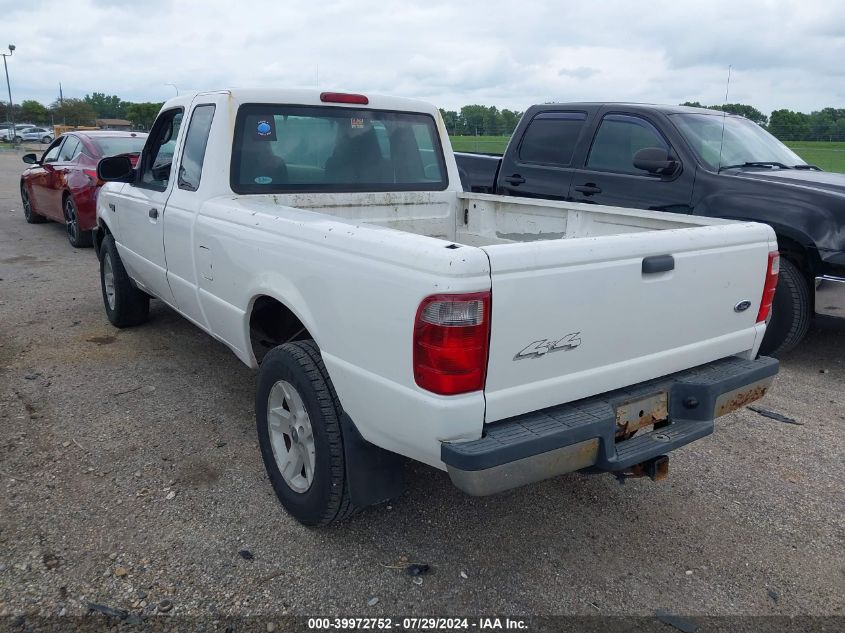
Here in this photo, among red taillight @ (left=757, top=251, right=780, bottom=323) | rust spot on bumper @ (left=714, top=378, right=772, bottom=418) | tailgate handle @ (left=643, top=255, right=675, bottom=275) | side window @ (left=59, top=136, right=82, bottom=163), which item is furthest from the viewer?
side window @ (left=59, top=136, right=82, bottom=163)

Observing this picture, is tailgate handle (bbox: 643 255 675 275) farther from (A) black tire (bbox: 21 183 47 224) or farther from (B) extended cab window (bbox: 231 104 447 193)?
(A) black tire (bbox: 21 183 47 224)

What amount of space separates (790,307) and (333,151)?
3569 millimetres

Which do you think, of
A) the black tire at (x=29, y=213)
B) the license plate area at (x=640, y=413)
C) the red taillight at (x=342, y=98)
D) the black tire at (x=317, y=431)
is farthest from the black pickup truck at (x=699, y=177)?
the black tire at (x=29, y=213)

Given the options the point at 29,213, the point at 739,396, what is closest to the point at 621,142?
the point at 739,396

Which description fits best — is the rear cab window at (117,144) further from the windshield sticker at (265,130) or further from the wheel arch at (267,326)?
the wheel arch at (267,326)

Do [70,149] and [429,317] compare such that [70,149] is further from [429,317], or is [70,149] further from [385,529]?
[429,317]

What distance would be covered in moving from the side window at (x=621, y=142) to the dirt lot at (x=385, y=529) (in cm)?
264

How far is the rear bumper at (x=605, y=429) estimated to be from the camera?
2.24 metres

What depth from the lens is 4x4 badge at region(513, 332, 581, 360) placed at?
90.8 inches

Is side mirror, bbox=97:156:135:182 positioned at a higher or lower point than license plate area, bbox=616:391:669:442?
higher

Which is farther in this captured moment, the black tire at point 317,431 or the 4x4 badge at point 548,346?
the black tire at point 317,431

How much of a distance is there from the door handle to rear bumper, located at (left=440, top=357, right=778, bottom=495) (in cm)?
344

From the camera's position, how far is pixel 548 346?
2361mm

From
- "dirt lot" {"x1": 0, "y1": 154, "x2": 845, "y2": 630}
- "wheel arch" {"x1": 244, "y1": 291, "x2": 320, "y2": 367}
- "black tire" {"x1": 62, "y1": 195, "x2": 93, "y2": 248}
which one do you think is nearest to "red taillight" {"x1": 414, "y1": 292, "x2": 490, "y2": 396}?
"dirt lot" {"x1": 0, "y1": 154, "x2": 845, "y2": 630}
